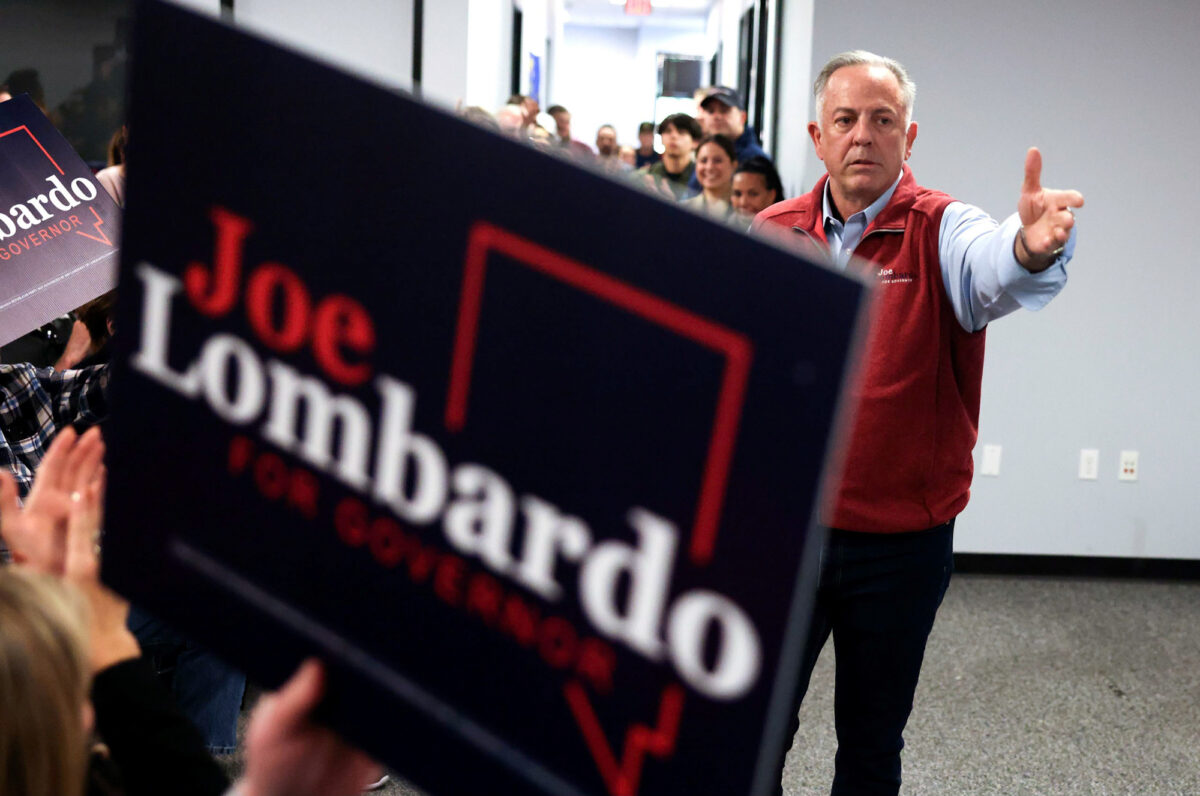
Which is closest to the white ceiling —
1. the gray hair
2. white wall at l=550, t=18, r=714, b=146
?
white wall at l=550, t=18, r=714, b=146

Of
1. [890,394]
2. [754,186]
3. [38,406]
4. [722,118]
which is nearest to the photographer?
[890,394]

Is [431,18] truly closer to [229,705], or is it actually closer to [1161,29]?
[1161,29]

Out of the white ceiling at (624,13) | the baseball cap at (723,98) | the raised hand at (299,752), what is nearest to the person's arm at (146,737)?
the raised hand at (299,752)

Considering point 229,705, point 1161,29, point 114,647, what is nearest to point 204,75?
point 114,647

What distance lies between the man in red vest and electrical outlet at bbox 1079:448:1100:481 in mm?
2417

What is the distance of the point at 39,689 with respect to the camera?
673mm

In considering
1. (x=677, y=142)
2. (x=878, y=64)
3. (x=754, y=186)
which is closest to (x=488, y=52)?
(x=677, y=142)

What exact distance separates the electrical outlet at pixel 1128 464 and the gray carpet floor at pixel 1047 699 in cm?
40

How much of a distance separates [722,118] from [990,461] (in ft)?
5.92

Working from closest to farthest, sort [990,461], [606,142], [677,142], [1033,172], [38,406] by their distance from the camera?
[1033,172] → [38,406] → [990,461] → [677,142] → [606,142]

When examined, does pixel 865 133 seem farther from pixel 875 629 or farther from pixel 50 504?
pixel 50 504

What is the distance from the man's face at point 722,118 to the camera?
181 inches

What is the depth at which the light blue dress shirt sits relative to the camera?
4.67 ft

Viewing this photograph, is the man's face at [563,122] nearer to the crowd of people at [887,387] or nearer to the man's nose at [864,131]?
the crowd of people at [887,387]
